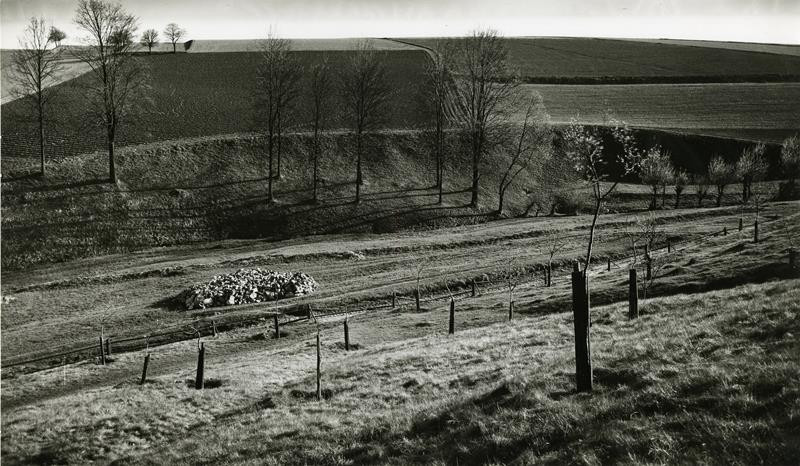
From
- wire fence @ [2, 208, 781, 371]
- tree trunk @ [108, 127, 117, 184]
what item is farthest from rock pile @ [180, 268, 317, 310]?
tree trunk @ [108, 127, 117, 184]

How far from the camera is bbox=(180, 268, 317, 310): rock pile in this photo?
38.4 metres

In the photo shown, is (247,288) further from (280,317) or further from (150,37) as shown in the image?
(150,37)

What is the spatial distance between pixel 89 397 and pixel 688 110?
99.7 m

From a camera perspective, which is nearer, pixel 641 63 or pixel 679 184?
pixel 679 184

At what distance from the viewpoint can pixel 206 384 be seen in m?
25.0

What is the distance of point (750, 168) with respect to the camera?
6719cm

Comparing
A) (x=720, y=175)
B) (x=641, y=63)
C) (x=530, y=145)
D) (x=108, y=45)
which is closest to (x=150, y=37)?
(x=108, y=45)

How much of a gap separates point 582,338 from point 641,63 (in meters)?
125

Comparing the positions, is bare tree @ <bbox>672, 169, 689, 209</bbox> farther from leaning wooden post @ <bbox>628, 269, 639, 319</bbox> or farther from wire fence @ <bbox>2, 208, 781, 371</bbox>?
leaning wooden post @ <bbox>628, 269, 639, 319</bbox>

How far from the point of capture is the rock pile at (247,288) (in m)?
38.4

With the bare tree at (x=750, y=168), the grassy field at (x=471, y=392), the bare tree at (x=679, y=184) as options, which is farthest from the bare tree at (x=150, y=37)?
the bare tree at (x=750, y=168)

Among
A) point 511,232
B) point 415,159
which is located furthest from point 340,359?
point 415,159

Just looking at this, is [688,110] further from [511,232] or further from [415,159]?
[511,232]

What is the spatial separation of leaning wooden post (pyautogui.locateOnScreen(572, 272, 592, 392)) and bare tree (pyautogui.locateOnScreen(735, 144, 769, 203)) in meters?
65.3
